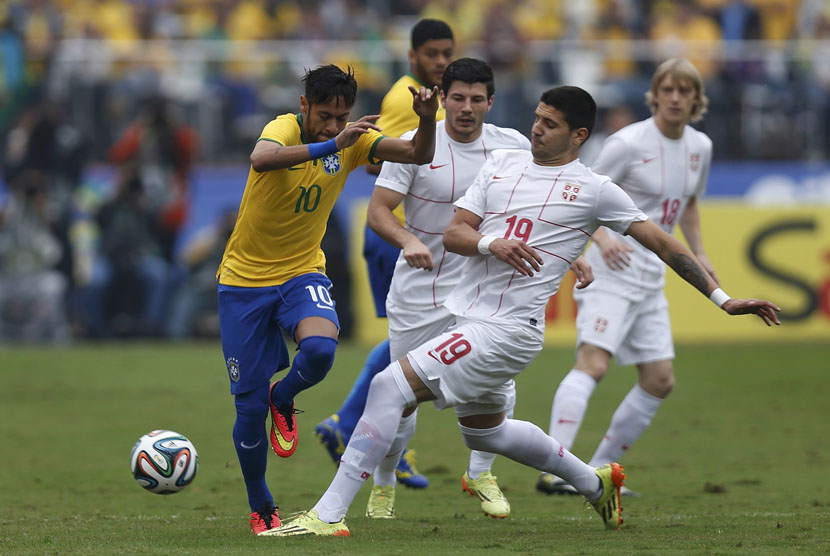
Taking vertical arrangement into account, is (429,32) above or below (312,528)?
above

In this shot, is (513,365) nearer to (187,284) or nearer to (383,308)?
(383,308)

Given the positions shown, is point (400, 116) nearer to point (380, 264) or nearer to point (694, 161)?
point (380, 264)

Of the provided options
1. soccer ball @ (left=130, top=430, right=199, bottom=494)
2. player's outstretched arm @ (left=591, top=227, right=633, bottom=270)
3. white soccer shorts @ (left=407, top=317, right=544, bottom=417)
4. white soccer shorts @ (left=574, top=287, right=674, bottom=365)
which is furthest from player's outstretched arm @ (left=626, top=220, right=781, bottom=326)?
soccer ball @ (left=130, top=430, right=199, bottom=494)

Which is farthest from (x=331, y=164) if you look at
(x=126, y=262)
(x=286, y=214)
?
(x=126, y=262)

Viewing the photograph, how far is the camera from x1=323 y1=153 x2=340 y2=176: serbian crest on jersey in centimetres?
681

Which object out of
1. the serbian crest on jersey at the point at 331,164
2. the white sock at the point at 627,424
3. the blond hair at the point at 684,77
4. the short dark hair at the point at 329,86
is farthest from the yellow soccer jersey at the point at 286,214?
the white sock at the point at 627,424

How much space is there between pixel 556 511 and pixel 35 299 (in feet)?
37.0

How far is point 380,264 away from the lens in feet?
27.3

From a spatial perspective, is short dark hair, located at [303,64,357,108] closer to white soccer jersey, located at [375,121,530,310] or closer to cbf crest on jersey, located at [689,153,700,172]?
white soccer jersey, located at [375,121,530,310]

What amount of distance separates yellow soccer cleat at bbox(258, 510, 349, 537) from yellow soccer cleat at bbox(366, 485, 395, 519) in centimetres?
116

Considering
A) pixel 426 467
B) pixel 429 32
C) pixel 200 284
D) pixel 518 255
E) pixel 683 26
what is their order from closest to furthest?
pixel 518 255 → pixel 429 32 → pixel 426 467 → pixel 200 284 → pixel 683 26

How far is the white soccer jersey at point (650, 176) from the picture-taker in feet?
27.6

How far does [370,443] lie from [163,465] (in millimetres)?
1306

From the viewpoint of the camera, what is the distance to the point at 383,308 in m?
8.34
